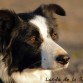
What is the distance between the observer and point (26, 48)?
960 cm

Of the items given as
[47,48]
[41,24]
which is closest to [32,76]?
[47,48]

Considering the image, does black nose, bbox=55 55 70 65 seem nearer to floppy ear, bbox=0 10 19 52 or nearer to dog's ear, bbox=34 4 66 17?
floppy ear, bbox=0 10 19 52

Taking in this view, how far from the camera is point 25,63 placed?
31.3ft

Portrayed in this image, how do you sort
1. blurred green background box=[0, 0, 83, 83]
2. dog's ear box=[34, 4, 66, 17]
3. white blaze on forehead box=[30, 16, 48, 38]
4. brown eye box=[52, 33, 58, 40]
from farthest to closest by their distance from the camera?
blurred green background box=[0, 0, 83, 83] < dog's ear box=[34, 4, 66, 17] < brown eye box=[52, 33, 58, 40] < white blaze on forehead box=[30, 16, 48, 38]

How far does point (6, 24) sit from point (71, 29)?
13.1m

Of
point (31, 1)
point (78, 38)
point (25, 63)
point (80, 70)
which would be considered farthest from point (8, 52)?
point (31, 1)

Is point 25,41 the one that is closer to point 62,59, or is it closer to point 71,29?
point 62,59

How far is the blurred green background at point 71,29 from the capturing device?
1262 centimetres

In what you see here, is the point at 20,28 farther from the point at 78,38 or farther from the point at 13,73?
the point at 78,38

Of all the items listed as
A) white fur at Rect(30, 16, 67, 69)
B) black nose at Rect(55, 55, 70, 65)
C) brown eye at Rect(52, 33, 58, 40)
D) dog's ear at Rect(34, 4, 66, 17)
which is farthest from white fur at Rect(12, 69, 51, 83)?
dog's ear at Rect(34, 4, 66, 17)

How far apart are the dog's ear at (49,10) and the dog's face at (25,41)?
467 mm

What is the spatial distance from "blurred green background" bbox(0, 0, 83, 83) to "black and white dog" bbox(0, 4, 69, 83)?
93 cm

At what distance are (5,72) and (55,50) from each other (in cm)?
92

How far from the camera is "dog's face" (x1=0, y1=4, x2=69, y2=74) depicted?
9414mm
